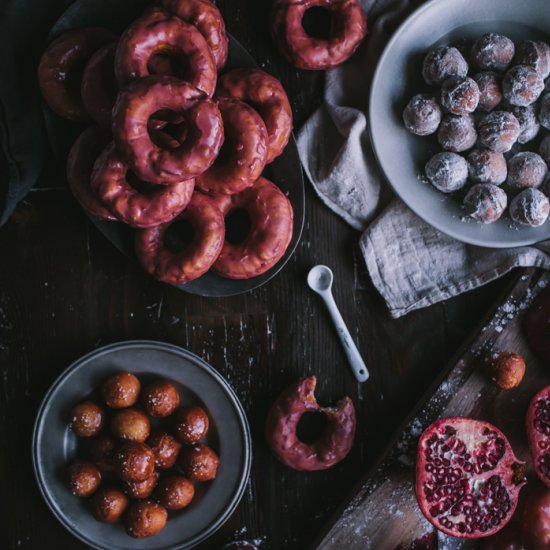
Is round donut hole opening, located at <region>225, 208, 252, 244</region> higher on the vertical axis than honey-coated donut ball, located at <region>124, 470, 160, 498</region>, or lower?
higher

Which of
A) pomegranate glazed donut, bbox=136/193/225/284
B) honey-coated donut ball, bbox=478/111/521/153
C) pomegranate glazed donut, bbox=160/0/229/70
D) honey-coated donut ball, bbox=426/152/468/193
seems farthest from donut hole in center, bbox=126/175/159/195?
honey-coated donut ball, bbox=478/111/521/153

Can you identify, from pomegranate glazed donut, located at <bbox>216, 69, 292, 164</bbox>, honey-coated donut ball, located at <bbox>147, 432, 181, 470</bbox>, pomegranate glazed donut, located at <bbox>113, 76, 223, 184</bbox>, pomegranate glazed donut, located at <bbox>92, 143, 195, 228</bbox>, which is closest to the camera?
pomegranate glazed donut, located at <bbox>113, 76, 223, 184</bbox>

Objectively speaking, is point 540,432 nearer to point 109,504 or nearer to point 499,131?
point 499,131

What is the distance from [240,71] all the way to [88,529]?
1.20m

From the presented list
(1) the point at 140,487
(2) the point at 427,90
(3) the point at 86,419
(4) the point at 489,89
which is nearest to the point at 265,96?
(2) the point at 427,90

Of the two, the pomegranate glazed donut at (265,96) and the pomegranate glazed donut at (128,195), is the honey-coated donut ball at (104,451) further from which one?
the pomegranate glazed donut at (265,96)

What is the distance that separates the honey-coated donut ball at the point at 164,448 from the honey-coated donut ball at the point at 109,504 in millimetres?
119

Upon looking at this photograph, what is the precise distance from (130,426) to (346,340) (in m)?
0.60

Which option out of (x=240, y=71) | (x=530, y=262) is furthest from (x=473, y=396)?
(x=240, y=71)

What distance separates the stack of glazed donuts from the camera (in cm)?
146

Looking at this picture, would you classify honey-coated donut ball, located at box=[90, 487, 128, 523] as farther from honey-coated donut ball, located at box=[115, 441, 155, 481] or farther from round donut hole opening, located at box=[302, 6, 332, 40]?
round donut hole opening, located at box=[302, 6, 332, 40]

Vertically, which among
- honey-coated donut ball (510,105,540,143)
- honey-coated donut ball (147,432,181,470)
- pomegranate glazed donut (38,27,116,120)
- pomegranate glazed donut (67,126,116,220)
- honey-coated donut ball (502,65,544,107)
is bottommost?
honey-coated donut ball (147,432,181,470)

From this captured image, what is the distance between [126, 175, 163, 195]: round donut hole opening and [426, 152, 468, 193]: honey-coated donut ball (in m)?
0.69

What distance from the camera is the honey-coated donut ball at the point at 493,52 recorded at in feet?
5.74
